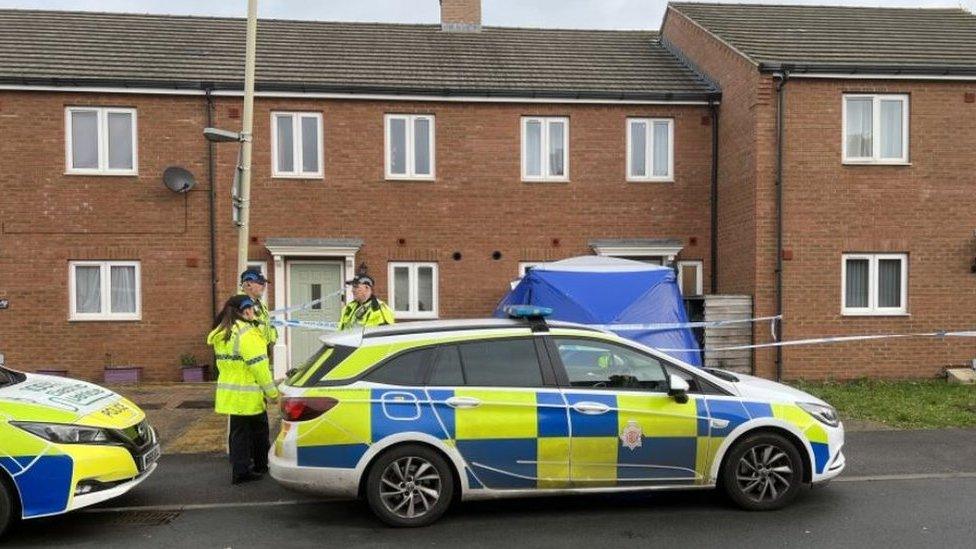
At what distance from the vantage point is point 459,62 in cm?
1377

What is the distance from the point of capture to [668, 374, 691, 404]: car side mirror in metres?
5.14

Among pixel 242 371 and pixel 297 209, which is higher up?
pixel 297 209

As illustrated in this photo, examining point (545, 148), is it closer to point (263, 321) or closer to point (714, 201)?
point (714, 201)

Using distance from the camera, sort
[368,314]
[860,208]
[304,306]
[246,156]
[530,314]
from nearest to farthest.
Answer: [530,314]
[246,156]
[368,314]
[304,306]
[860,208]

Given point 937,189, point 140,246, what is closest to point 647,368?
point 937,189

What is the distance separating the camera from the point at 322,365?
5.21 m

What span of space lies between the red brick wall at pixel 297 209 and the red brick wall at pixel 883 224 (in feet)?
6.15

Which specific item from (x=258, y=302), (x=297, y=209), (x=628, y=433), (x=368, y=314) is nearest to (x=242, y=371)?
(x=258, y=302)

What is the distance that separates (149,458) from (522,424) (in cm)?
288

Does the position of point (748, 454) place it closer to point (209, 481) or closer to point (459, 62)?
point (209, 481)

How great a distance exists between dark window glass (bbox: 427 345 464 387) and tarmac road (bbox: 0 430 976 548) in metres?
1.01

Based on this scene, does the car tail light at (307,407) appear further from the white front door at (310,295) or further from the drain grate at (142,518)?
the white front door at (310,295)

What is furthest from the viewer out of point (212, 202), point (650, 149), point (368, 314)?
point (650, 149)

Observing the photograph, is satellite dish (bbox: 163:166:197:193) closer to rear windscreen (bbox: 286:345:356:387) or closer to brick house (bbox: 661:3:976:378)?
rear windscreen (bbox: 286:345:356:387)
